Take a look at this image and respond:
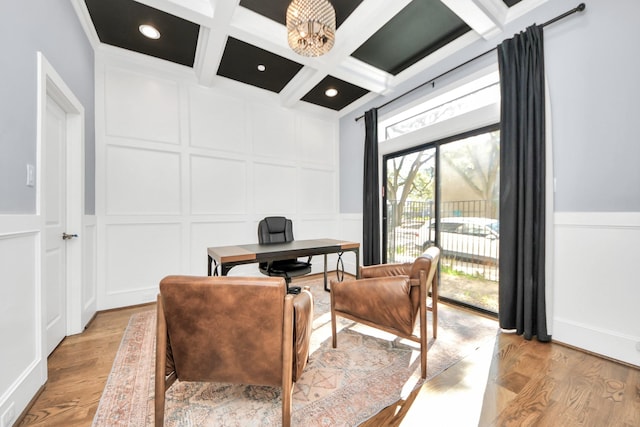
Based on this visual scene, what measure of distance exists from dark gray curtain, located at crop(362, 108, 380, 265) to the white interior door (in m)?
3.37

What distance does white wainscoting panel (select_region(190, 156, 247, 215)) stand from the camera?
10.8 ft

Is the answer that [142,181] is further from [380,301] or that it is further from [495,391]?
[495,391]

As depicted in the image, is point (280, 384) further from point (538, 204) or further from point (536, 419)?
point (538, 204)

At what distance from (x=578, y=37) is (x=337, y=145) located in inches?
124

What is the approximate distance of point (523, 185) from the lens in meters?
2.19

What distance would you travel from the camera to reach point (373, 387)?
1.53 metres

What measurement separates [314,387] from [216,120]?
10.9 feet

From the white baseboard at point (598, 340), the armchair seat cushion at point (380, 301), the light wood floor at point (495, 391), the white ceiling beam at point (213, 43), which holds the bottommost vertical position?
the light wood floor at point (495, 391)

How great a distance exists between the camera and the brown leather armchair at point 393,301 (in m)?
1.60

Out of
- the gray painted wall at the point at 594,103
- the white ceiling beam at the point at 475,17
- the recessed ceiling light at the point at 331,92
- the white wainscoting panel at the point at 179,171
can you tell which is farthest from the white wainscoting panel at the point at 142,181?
the gray painted wall at the point at 594,103

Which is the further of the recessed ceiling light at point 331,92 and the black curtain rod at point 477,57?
the recessed ceiling light at point 331,92

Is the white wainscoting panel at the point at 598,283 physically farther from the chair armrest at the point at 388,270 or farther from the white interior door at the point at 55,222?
the white interior door at the point at 55,222

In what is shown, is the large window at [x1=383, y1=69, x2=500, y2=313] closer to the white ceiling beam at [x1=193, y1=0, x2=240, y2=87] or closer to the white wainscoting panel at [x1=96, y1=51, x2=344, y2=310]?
the white wainscoting panel at [x1=96, y1=51, x2=344, y2=310]

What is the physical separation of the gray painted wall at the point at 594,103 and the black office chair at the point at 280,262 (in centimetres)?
249
